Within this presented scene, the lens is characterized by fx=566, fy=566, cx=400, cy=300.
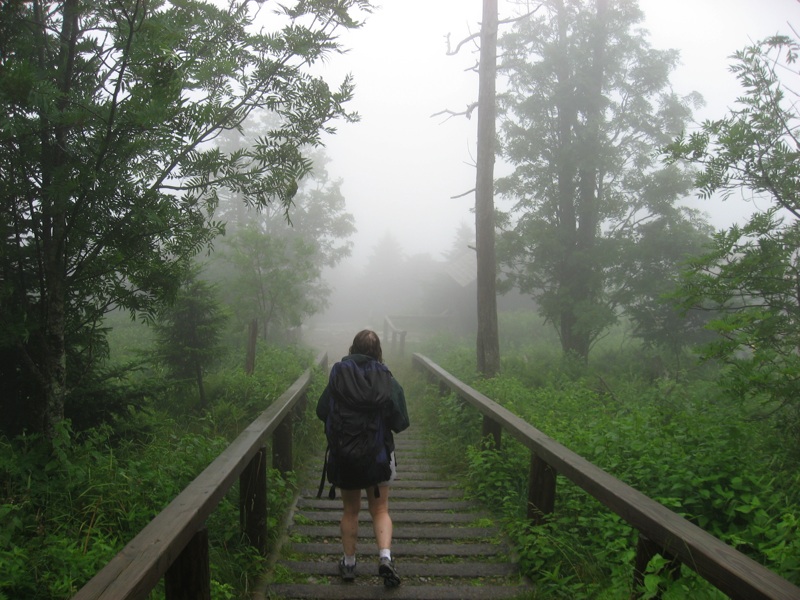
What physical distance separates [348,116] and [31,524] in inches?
135

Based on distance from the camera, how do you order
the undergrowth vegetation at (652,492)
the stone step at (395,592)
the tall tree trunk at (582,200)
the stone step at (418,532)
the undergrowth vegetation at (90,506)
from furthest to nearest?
the tall tree trunk at (582,200)
the stone step at (418,532)
the stone step at (395,592)
the undergrowth vegetation at (652,492)
the undergrowth vegetation at (90,506)

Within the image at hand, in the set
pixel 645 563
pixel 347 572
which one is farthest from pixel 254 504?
pixel 645 563

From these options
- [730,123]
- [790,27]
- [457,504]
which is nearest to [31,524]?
[457,504]

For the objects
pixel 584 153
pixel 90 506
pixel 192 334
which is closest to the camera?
pixel 90 506

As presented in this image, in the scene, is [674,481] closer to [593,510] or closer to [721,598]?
[593,510]

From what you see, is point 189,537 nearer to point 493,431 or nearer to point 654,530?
point 654,530

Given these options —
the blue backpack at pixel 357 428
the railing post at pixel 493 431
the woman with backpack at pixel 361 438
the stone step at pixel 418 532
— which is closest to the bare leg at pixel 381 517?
the woman with backpack at pixel 361 438

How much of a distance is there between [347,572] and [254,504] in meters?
0.75

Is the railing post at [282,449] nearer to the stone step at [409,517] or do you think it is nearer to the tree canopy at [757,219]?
the stone step at [409,517]

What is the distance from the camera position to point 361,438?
11.6 ft

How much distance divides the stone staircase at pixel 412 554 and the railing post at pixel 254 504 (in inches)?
8.6

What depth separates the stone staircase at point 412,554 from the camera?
341 cm

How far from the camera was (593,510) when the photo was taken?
12.7 feet

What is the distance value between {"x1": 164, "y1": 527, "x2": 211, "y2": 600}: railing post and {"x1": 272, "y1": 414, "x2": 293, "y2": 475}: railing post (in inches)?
105
